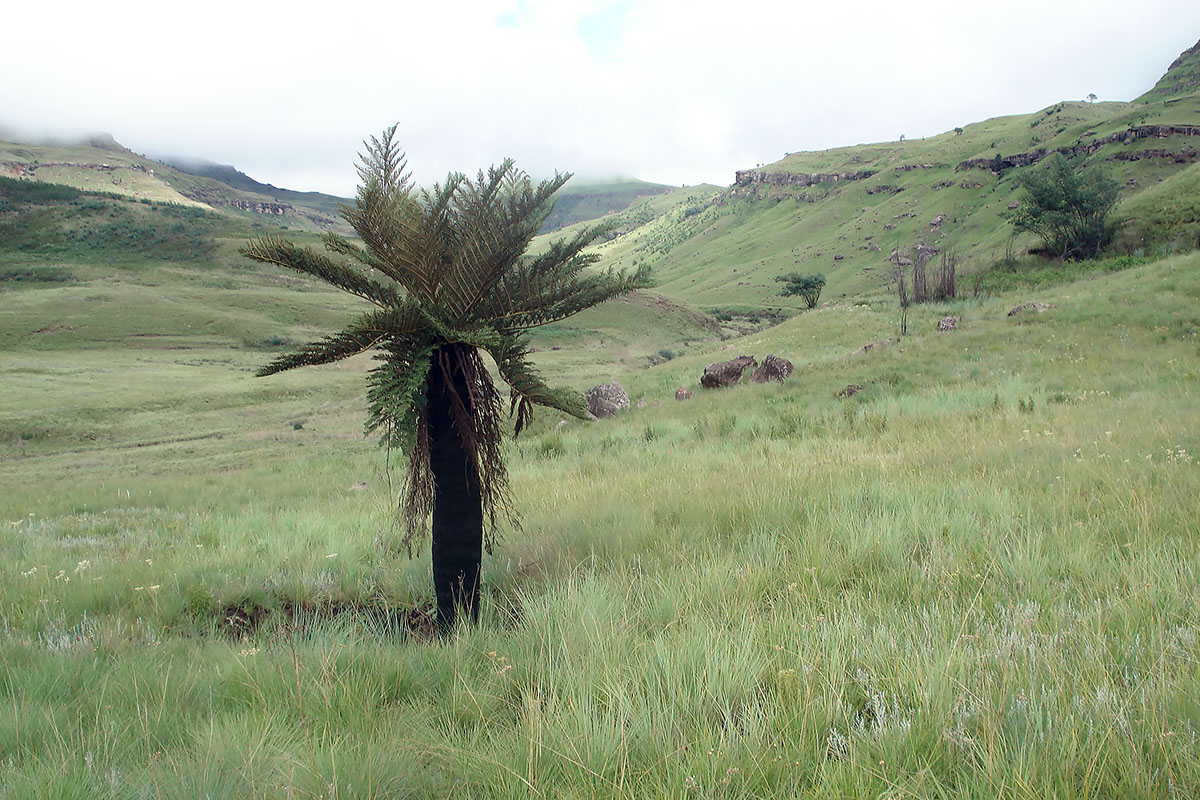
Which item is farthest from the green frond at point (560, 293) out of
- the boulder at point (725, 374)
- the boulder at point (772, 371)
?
the boulder at point (725, 374)

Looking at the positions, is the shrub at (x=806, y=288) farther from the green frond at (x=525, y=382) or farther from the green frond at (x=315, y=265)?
the green frond at (x=315, y=265)

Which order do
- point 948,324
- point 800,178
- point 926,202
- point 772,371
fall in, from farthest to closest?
point 800,178 < point 926,202 < point 948,324 < point 772,371

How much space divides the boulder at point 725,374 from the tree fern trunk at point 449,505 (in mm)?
15498

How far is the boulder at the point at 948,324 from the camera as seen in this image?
66.4 feet

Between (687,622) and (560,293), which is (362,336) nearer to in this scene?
(560,293)

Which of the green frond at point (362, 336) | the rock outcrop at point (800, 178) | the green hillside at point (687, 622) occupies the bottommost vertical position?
the green hillside at point (687, 622)

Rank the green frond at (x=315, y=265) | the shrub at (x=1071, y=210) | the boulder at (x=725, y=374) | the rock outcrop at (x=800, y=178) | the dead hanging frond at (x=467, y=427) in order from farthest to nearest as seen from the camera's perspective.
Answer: the rock outcrop at (x=800, y=178) < the shrub at (x=1071, y=210) < the boulder at (x=725, y=374) < the dead hanging frond at (x=467, y=427) < the green frond at (x=315, y=265)

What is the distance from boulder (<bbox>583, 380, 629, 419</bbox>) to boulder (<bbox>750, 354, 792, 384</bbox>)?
13.6 feet

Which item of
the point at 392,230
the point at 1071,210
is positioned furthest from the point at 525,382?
the point at 1071,210

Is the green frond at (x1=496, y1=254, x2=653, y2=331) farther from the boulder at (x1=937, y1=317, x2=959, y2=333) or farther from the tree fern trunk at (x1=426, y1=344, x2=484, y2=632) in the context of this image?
the boulder at (x1=937, y1=317, x2=959, y2=333)

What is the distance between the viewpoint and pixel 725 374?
18625 millimetres

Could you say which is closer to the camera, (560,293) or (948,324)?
(560,293)

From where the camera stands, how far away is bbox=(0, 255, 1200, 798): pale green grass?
1673mm

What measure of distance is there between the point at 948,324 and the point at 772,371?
7.89 metres
